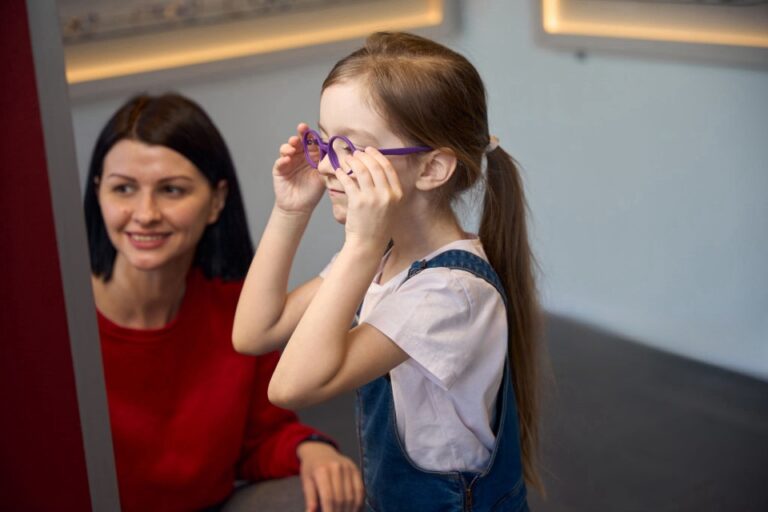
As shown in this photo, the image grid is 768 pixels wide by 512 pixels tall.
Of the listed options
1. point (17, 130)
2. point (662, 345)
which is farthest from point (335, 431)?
point (17, 130)

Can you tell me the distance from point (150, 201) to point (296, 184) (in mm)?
347

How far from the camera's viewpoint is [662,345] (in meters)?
1.37

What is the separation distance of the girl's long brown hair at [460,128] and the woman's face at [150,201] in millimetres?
447

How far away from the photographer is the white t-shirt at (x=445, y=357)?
1.01m

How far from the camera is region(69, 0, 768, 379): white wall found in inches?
50.3

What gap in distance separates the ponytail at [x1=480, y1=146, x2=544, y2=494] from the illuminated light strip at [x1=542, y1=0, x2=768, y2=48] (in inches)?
9.9

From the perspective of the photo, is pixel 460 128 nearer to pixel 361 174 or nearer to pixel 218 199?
pixel 361 174

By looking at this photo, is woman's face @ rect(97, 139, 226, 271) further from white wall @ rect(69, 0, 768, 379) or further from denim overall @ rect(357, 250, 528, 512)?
denim overall @ rect(357, 250, 528, 512)

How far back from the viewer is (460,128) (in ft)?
3.39

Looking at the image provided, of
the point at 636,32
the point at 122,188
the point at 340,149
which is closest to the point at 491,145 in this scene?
the point at 340,149

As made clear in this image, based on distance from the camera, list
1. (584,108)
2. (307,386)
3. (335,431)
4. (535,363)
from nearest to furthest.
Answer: (307,386), (535,363), (584,108), (335,431)

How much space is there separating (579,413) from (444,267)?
42 cm

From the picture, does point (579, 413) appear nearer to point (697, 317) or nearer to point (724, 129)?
point (697, 317)

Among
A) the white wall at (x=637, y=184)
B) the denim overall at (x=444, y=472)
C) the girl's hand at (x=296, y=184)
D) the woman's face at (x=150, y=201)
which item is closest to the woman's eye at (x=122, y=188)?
the woman's face at (x=150, y=201)
